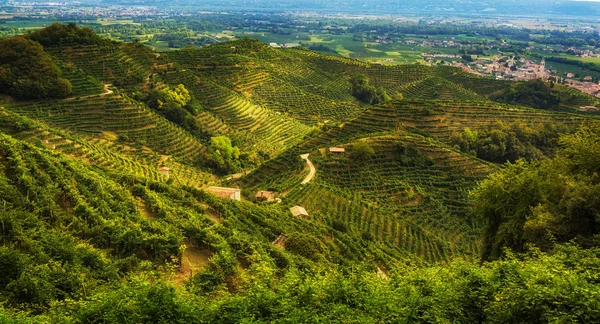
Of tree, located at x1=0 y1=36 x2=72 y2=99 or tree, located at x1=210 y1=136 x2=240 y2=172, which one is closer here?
tree, located at x1=0 y1=36 x2=72 y2=99

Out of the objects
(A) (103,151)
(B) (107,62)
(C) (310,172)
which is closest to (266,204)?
(C) (310,172)

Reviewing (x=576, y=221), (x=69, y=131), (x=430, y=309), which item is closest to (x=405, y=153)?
(x=576, y=221)

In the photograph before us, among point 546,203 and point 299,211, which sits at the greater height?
point 546,203

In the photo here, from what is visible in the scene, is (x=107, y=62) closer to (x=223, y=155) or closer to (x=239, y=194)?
(x=223, y=155)

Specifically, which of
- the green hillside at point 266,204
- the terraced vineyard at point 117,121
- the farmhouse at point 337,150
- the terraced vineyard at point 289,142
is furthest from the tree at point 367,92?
the terraced vineyard at point 117,121

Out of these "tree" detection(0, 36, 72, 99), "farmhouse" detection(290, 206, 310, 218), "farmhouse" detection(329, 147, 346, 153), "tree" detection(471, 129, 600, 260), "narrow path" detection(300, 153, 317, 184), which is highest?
"tree" detection(0, 36, 72, 99)

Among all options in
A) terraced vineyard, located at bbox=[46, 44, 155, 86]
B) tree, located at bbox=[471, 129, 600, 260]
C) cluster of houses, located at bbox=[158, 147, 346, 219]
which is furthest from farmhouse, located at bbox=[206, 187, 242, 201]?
terraced vineyard, located at bbox=[46, 44, 155, 86]

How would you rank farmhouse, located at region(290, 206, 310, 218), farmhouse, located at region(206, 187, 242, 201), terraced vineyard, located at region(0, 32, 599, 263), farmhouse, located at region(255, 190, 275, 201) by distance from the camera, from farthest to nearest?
farmhouse, located at region(255, 190, 275, 201), terraced vineyard, located at region(0, 32, 599, 263), farmhouse, located at region(206, 187, 242, 201), farmhouse, located at region(290, 206, 310, 218)

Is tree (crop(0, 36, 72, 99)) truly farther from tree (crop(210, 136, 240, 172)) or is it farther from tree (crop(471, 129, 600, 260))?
tree (crop(471, 129, 600, 260))
